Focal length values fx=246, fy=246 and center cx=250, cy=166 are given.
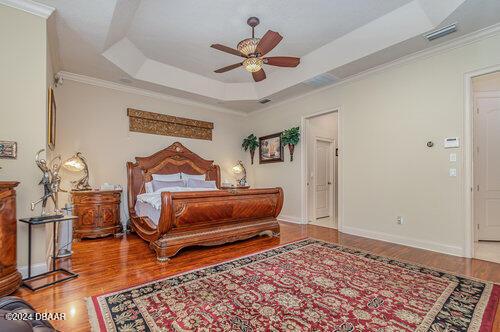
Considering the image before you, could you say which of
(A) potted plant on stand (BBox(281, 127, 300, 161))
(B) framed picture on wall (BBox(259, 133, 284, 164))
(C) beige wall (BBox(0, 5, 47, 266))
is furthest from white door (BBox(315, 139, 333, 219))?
(C) beige wall (BBox(0, 5, 47, 266))

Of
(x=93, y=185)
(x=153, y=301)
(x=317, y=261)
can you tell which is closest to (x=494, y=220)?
(x=317, y=261)

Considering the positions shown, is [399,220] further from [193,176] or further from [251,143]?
[193,176]

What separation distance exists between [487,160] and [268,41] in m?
4.66

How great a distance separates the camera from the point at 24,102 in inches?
107

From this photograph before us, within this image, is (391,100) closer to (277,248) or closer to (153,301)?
(277,248)

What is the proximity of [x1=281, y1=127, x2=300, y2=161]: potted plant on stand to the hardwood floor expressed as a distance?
2.13 m

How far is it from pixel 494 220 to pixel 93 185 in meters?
7.55

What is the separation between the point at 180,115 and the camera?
6074mm

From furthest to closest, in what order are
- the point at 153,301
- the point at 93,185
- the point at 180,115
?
the point at 180,115
the point at 93,185
the point at 153,301

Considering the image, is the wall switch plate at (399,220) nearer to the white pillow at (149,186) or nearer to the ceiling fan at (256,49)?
the ceiling fan at (256,49)

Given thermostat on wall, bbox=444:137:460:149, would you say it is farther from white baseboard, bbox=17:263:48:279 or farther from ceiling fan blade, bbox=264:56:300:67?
white baseboard, bbox=17:263:48:279

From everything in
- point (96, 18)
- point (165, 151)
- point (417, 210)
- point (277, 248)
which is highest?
point (96, 18)

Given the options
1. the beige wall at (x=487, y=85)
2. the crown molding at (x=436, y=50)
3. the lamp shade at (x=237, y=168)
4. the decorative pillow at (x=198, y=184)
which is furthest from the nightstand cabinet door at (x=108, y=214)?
the beige wall at (x=487, y=85)

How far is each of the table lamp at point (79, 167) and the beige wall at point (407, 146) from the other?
16.3 ft
